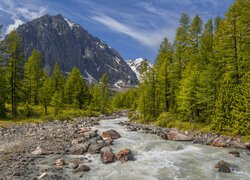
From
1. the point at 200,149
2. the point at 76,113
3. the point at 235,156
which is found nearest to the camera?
the point at 235,156

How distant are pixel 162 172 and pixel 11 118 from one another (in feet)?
104

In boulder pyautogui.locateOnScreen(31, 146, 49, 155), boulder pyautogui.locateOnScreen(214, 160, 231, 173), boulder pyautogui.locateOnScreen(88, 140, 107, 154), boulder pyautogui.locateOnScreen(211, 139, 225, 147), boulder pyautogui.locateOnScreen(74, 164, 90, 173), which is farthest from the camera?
boulder pyautogui.locateOnScreen(211, 139, 225, 147)

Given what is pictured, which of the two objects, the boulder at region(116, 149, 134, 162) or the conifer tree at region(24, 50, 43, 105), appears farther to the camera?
the conifer tree at region(24, 50, 43, 105)

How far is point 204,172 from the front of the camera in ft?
56.2

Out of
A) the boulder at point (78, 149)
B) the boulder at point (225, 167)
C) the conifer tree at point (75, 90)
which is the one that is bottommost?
the boulder at point (225, 167)

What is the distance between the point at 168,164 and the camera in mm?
18672

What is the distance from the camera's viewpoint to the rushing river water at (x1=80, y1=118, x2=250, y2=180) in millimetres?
16234

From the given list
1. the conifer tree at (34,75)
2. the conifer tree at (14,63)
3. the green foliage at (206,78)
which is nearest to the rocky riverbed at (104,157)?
the green foliage at (206,78)

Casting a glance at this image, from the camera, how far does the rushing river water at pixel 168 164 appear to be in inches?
639

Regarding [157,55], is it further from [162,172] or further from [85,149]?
[162,172]

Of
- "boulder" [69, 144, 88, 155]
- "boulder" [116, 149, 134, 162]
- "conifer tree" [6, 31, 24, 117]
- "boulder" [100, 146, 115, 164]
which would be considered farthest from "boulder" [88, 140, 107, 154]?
"conifer tree" [6, 31, 24, 117]

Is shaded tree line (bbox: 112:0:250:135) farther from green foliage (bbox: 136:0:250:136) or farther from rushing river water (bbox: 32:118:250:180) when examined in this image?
rushing river water (bbox: 32:118:250:180)

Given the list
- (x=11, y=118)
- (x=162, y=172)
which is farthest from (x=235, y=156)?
(x=11, y=118)

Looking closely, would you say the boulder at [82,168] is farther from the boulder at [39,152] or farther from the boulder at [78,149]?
the boulder at [39,152]
